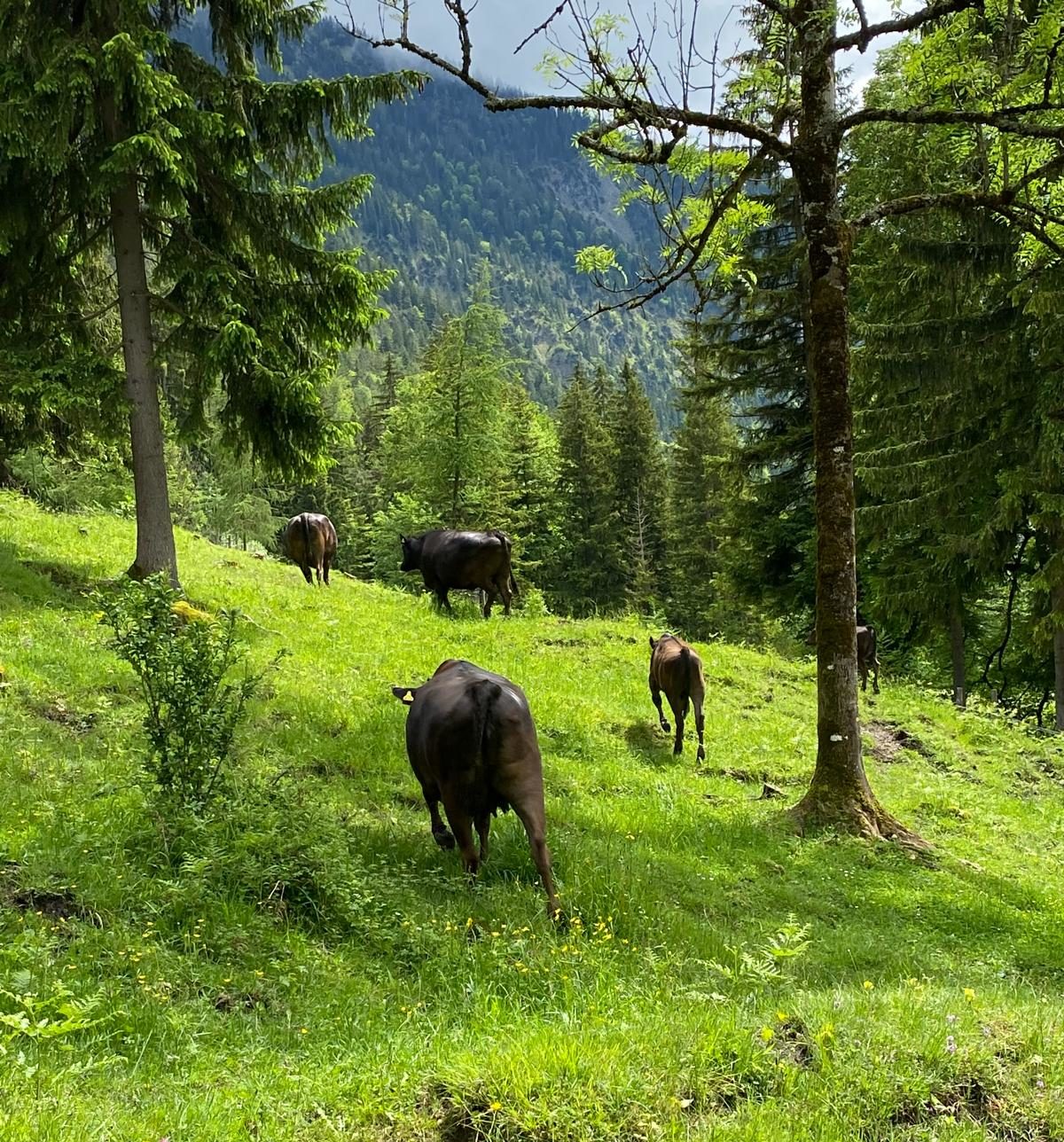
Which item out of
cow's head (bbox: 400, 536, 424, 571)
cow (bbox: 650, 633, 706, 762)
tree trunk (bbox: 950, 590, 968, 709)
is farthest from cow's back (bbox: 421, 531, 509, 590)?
tree trunk (bbox: 950, 590, 968, 709)

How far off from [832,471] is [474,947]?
23.1ft

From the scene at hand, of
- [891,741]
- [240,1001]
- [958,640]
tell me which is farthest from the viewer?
[958,640]

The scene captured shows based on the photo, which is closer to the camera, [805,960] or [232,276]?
[805,960]

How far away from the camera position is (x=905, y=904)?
793 cm

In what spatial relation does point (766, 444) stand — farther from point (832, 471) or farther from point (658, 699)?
point (832, 471)

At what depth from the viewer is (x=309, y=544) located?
21.9 m

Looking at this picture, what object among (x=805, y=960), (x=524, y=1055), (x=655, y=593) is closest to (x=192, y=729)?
(x=524, y=1055)

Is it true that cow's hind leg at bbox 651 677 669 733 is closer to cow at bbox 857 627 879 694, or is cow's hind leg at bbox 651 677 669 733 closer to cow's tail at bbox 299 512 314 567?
cow at bbox 857 627 879 694

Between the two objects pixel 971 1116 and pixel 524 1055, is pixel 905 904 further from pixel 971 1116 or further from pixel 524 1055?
pixel 524 1055

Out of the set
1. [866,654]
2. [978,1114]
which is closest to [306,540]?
[866,654]

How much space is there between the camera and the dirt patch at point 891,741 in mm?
15000

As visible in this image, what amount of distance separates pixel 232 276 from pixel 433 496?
21688mm

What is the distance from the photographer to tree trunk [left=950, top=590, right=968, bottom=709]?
883 inches

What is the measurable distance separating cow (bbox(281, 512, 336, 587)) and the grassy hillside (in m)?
9.16
